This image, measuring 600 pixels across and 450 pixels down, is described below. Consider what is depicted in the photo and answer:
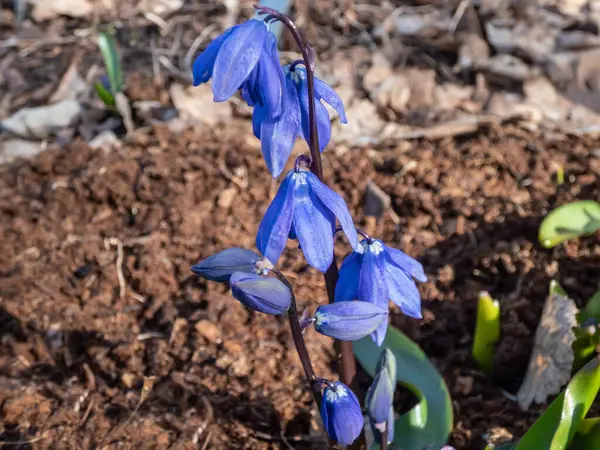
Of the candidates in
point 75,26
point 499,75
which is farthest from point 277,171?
point 75,26

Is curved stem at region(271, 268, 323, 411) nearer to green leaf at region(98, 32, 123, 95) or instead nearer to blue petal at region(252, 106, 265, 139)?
blue petal at region(252, 106, 265, 139)

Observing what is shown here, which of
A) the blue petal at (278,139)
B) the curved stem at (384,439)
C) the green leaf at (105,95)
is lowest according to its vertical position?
the green leaf at (105,95)

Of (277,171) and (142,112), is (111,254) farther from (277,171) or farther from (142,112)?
(277,171)

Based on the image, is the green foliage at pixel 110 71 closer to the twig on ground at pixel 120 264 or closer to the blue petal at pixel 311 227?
the twig on ground at pixel 120 264

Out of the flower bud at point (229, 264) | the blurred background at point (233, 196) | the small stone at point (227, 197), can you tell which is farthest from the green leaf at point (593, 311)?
the small stone at point (227, 197)

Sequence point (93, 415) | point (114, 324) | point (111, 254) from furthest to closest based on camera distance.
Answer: point (111, 254) → point (114, 324) → point (93, 415)
